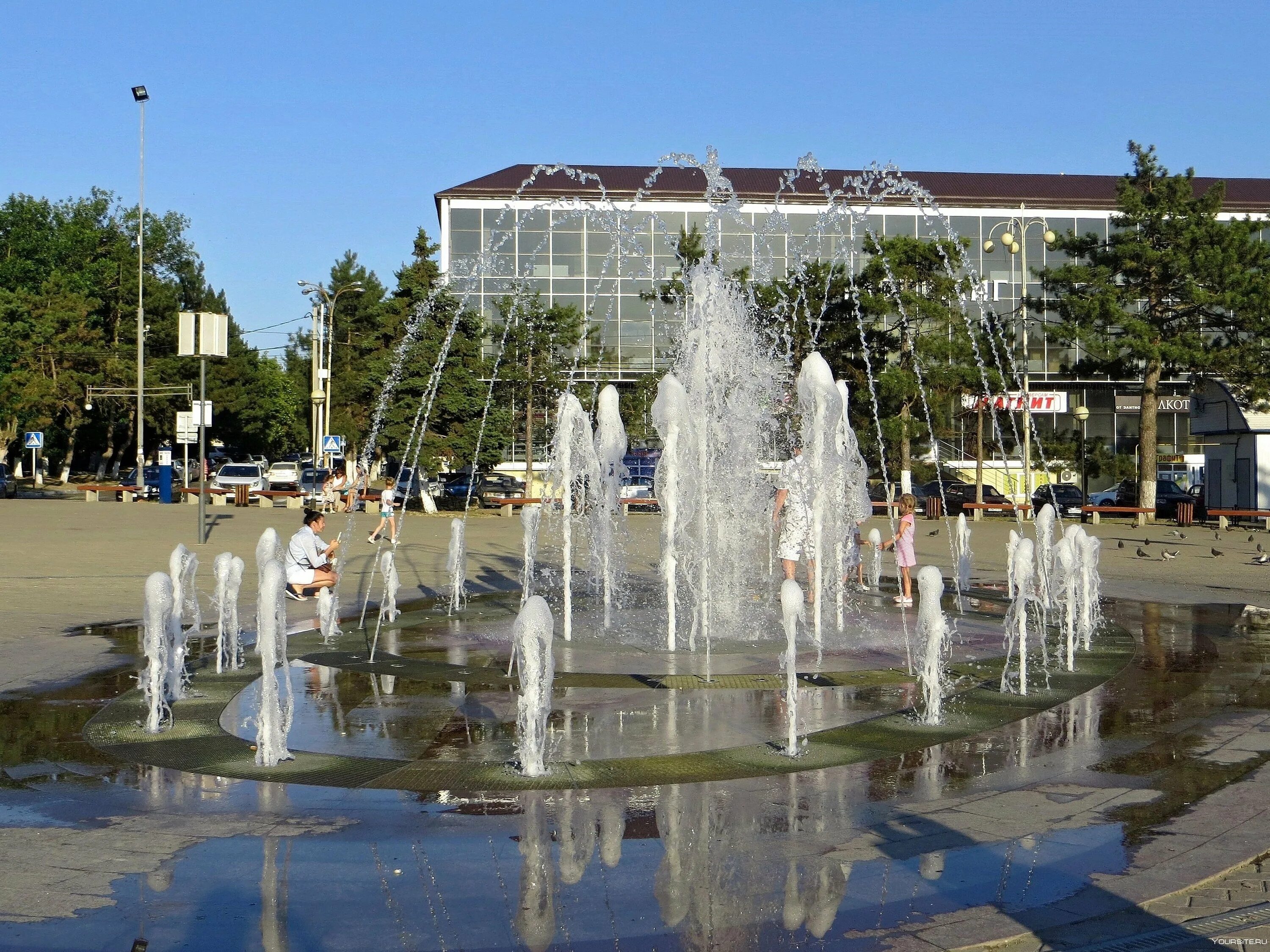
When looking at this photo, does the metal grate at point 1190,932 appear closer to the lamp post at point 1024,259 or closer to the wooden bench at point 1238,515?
the lamp post at point 1024,259

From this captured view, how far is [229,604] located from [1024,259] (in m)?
35.4

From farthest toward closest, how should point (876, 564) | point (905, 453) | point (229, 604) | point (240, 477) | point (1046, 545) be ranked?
point (240, 477), point (905, 453), point (876, 564), point (1046, 545), point (229, 604)

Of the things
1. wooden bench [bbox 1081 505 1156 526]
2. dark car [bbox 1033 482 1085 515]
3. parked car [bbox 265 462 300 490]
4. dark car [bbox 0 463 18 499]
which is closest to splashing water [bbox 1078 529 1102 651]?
wooden bench [bbox 1081 505 1156 526]

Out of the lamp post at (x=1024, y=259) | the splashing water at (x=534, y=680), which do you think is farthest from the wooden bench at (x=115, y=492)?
the splashing water at (x=534, y=680)

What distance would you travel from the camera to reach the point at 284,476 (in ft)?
177

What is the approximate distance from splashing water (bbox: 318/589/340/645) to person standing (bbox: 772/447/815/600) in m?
4.38

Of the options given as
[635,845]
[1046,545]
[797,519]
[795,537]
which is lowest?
[635,845]

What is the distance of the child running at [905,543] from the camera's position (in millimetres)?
14562

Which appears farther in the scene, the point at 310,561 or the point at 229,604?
the point at 310,561

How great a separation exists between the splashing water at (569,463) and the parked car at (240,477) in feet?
117

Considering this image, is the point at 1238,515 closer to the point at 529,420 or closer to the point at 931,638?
the point at 529,420

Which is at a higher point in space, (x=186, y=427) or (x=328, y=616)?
(x=186, y=427)

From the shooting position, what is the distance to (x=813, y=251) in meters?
54.8

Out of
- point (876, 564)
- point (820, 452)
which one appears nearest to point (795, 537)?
point (820, 452)
